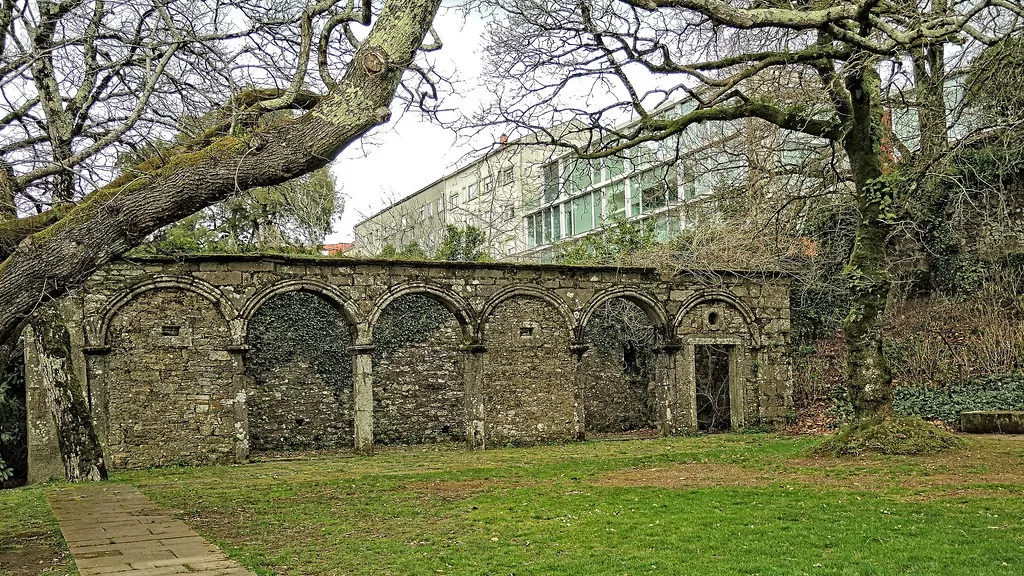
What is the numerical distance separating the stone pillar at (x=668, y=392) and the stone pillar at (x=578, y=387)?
68.6 inches

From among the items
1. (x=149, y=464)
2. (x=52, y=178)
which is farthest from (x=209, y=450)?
(x=52, y=178)

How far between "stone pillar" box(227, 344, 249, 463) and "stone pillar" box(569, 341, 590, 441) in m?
Result: 6.15

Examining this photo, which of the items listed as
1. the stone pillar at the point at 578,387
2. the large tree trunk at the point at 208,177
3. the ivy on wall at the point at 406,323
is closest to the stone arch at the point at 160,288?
the ivy on wall at the point at 406,323

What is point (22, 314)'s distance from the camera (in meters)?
6.11

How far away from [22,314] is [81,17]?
3.78m

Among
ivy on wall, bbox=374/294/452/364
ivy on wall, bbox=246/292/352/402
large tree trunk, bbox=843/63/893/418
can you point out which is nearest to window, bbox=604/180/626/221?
ivy on wall, bbox=374/294/452/364

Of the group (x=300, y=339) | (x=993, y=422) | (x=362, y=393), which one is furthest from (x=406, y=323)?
(x=993, y=422)

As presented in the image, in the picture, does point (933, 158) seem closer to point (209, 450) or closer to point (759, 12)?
point (759, 12)

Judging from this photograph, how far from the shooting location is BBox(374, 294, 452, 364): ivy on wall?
1842cm

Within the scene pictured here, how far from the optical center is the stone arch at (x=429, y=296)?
15.4 m

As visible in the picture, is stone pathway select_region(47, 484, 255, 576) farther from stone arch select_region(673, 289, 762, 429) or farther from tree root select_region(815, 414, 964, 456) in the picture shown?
stone arch select_region(673, 289, 762, 429)

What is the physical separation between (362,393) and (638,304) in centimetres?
595

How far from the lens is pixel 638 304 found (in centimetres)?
1767

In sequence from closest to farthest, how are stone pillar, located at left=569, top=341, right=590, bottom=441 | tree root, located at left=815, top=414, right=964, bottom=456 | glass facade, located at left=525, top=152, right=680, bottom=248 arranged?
tree root, located at left=815, top=414, right=964, bottom=456 → stone pillar, located at left=569, top=341, right=590, bottom=441 → glass facade, located at left=525, top=152, right=680, bottom=248
